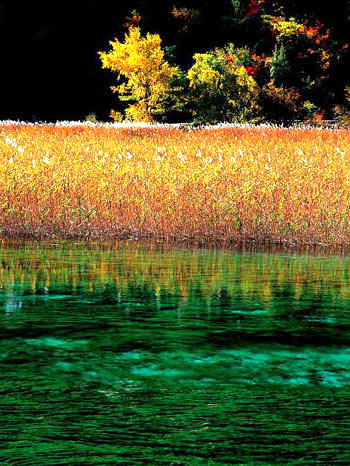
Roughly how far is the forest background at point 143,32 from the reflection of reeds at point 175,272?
3284 cm

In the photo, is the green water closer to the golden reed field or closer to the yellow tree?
the golden reed field

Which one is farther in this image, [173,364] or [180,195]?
[180,195]

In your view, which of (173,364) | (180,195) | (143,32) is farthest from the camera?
(143,32)

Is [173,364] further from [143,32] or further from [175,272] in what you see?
[143,32]

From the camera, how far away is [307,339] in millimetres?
6656

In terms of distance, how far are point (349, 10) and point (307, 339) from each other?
127ft

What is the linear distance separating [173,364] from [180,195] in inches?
297

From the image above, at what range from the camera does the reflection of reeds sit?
28.3 ft

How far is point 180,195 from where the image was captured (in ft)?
43.5

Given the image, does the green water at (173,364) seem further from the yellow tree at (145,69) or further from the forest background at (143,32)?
the forest background at (143,32)

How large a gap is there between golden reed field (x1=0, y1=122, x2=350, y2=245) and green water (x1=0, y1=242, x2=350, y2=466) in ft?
8.04

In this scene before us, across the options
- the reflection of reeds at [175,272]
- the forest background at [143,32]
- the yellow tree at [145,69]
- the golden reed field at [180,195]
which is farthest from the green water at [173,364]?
the forest background at [143,32]

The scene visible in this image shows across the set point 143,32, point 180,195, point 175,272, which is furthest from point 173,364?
point 143,32

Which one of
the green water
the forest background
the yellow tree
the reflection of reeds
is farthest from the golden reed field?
the forest background
